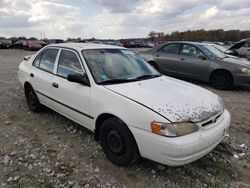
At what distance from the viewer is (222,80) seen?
7.88 m

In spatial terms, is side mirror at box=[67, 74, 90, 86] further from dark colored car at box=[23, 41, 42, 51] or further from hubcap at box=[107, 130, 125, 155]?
dark colored car at box=[23, 41, 42, 51]

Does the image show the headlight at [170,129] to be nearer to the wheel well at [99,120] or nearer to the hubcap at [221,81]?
the wheel well at [99,120]


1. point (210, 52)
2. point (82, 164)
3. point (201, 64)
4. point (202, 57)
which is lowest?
point (82, 164)

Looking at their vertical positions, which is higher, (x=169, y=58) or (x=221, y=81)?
(x=169, y=58)

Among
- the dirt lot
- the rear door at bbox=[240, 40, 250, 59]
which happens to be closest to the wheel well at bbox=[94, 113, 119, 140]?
the dirt lot

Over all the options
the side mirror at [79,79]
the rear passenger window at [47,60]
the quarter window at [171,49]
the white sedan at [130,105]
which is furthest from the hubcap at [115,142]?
the quarter window at [171,49]

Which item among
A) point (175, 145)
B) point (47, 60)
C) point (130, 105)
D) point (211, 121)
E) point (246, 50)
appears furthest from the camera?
point (246, 50)

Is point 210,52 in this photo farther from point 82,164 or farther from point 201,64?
point 82,164

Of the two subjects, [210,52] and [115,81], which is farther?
[210,52]

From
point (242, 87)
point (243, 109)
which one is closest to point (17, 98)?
point (243, 109)

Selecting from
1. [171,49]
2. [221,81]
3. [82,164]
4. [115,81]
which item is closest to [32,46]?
[171,49]

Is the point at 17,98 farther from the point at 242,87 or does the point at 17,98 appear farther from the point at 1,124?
the point at 242,87

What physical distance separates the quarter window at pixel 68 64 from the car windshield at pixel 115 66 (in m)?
0.18

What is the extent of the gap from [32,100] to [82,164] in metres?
2.48
